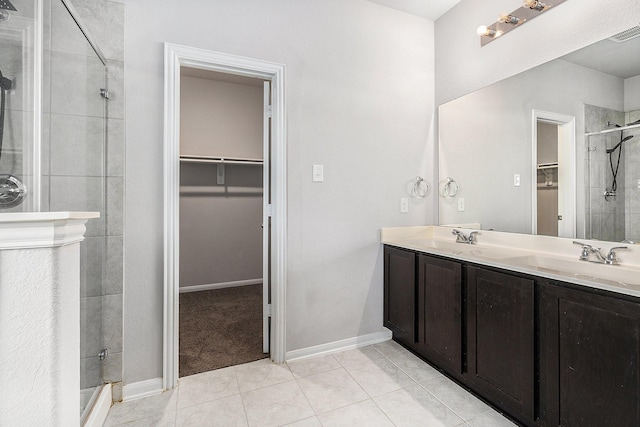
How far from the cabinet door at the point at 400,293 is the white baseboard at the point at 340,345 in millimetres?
105

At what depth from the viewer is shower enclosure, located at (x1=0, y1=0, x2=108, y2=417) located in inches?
46.9

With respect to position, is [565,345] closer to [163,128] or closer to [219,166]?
[163,128]

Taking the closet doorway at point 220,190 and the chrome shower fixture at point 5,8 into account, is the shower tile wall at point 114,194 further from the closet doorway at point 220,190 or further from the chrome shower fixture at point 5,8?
the closet doorway at point 220,190

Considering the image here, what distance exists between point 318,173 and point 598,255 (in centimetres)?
172

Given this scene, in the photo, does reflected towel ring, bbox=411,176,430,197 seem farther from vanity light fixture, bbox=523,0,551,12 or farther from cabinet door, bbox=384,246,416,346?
vanity light fixture, bbox=523,0,551,12

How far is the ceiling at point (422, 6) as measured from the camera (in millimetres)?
2398

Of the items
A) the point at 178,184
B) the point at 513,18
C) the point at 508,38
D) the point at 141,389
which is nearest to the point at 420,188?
the point at 508,38

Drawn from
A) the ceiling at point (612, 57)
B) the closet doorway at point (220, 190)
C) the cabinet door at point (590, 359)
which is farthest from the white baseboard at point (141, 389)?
the ceiling at point (612, 57)

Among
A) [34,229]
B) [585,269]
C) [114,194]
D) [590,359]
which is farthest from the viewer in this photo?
[114,194]

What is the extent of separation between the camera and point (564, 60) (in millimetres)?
1765

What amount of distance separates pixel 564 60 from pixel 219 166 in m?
3.63

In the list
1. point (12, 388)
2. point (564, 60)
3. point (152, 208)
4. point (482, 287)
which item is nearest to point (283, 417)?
point (12, 388)

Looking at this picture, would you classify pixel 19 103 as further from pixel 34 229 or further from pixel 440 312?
pixel 440 312

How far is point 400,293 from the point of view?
227 cm
